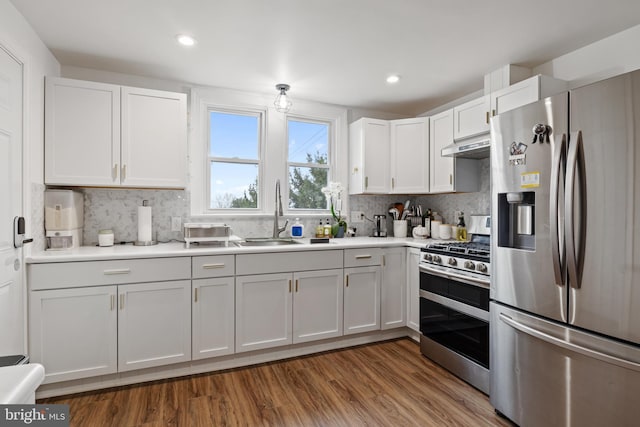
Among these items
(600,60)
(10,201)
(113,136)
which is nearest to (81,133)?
(113,136)

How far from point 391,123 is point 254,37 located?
182 centimetres

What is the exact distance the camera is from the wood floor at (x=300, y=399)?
1.98 m

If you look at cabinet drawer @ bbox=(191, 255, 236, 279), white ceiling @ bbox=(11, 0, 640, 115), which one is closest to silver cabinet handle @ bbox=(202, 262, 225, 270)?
cabinet drawer @ bbox=(191, 255, 236, 279)

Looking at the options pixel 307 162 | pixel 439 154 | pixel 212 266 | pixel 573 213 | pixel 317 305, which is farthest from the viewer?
pixel 307 162

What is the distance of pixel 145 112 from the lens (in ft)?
8.78

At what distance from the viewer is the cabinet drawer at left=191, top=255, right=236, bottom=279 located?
2.47 metres

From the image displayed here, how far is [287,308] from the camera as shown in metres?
2.77

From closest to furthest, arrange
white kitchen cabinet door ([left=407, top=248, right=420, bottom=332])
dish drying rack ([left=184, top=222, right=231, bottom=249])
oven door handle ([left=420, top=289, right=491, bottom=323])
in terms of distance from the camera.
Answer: oven door handle ([left=420, top=289, right=491, bottom=323]), dish drying rack ([left=184, top=222, right=231, bottom=249]), white kitchen cabinet door ([left=407, top=248, right=420, bottom=332])

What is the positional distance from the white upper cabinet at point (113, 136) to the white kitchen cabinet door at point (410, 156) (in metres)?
2.10

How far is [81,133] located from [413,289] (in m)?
3.04

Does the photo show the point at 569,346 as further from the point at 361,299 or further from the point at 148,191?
the point at 148,191

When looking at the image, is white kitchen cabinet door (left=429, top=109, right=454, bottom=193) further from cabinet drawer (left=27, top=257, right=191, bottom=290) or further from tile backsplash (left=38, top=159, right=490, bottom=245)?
cabinet drawer (left=27, top=257, right=191, bottom=290)

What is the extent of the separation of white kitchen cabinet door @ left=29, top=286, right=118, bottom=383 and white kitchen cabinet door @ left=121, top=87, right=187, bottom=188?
90cm

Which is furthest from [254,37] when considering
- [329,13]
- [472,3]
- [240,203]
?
[240,203]
